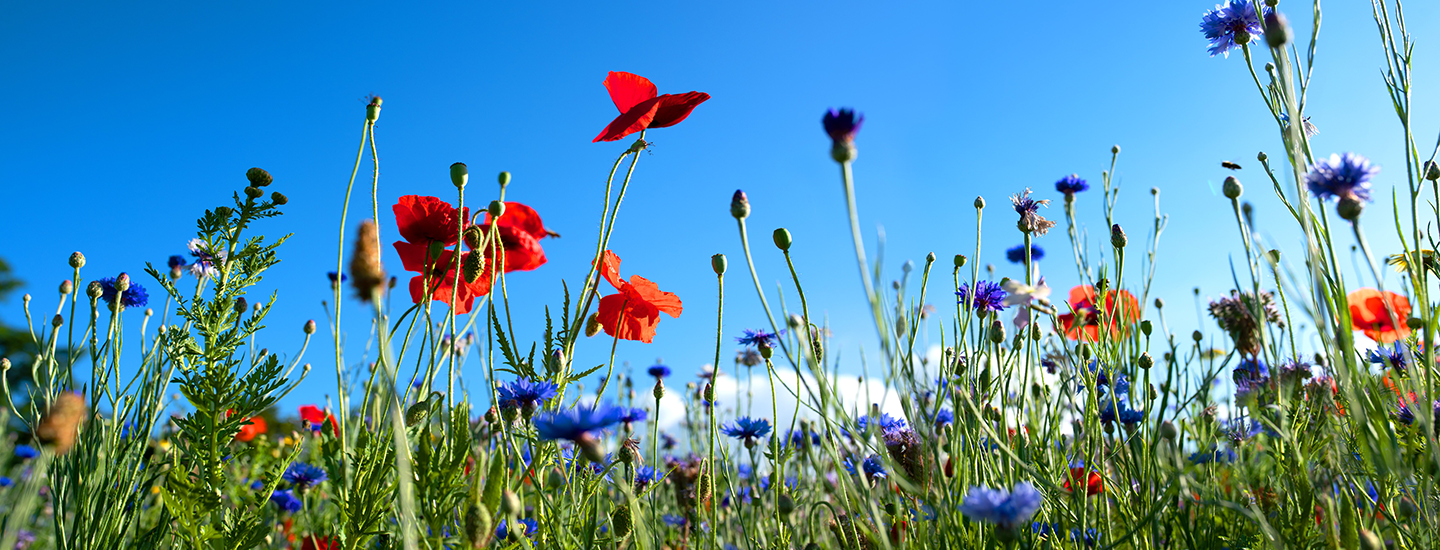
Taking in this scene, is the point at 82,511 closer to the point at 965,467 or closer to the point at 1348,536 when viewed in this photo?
the point at 965,467

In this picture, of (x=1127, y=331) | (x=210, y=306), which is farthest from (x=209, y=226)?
(x=1127, y=331)

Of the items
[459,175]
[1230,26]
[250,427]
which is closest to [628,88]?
[459,175]

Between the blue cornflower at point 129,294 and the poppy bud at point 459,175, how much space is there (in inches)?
44.1

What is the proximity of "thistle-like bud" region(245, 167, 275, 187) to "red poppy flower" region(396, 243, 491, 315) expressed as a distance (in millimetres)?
301

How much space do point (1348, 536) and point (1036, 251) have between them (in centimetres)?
141

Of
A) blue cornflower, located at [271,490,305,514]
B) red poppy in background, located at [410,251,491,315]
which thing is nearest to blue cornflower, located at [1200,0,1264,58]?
red poppy in background, located at [410,251,491,315]

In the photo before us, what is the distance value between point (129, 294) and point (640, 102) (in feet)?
5.08

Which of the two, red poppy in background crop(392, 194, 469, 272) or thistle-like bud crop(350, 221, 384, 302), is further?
red poppy in background crop(392, 194, 469, 272)

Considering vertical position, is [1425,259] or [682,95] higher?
[682,95]

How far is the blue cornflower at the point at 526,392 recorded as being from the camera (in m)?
1.20

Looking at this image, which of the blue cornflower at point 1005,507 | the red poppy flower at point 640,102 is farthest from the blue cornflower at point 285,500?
the blue cornflower at point 1005,507

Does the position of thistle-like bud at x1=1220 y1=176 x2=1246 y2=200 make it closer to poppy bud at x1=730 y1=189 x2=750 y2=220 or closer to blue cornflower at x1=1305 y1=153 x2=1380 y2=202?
blue cornflower at x1=1305 y1=153 x2=1380 y2=202

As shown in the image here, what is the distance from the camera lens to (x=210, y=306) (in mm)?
1337

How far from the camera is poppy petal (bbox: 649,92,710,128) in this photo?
4.56ft
